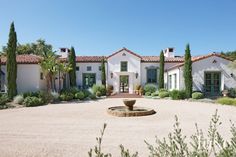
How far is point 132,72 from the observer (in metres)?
31.0

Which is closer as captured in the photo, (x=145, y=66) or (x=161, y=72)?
(x=161, y=72)

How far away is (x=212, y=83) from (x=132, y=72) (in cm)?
1033

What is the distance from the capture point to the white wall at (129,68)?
3100 cm

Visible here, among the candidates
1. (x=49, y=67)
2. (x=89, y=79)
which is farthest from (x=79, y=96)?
(x=89, y=79)

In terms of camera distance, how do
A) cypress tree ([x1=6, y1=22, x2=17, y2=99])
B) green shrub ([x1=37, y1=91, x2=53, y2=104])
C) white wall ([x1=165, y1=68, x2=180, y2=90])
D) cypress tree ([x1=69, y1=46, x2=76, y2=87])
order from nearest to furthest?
1. green shrub ([x1=37, y1=91, x2=53, y2=104])
2. cypress tree ([x1=6, y1=22, x2=17, y2=99])
3. white wall ([x1=165, y1=68, x2=180, y2=90])
4. cypress tree ([x1=69, y1=46, x2=76, y2=87])

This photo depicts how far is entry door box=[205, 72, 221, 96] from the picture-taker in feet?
84.4

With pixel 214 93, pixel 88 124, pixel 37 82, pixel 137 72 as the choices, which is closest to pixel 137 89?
pixel 137 72

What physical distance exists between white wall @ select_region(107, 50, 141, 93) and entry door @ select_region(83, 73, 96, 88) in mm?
2267

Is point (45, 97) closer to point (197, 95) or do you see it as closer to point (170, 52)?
point (197, 95)

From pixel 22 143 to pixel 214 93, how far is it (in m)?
23.0

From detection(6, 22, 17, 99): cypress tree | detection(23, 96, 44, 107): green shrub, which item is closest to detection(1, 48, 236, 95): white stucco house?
detection(6, 22, 17, 99): cypress tree

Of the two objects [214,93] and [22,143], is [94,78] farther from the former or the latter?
[22,143]

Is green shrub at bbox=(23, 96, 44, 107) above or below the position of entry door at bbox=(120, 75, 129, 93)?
below

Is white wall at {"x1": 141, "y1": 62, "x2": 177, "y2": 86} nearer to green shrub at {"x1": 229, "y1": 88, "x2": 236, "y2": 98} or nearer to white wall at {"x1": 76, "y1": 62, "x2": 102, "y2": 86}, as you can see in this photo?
white wall at {"x1": 76, "y1": 62, "x2": 102, "y2": 86}
